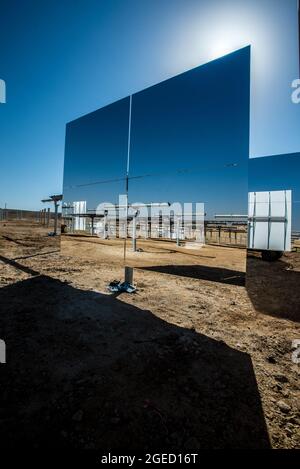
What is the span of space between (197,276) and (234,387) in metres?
4.17

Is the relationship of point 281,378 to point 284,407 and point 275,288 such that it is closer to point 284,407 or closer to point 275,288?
point 284,407

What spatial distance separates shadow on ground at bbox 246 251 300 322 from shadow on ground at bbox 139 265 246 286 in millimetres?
416

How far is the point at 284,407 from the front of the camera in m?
1.83

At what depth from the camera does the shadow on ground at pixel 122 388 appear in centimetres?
152

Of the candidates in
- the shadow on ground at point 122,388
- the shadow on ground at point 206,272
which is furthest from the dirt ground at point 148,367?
the shadow on ground at point 206,272

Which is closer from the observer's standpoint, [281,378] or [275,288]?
[281,378]

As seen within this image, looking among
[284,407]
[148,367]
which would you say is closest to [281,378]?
[284,407]

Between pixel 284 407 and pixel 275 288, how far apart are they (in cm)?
435

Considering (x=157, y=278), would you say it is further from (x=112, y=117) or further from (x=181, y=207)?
(x=112, y=117)

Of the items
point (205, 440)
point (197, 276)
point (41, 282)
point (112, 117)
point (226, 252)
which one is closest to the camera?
point (205, 440)

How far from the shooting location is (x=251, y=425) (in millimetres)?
1630

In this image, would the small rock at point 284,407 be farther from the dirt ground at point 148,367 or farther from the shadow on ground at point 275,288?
the shadow on ground at point 275,288

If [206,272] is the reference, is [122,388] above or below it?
below
